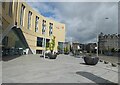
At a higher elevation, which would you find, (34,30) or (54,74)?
(34,30)

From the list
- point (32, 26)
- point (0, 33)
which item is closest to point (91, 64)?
point (0, 33)

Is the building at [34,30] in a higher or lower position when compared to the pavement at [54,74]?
higher

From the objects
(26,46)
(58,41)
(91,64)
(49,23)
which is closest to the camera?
(91,64)

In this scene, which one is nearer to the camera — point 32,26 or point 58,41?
point 32,26

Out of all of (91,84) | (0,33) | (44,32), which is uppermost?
(44,32)

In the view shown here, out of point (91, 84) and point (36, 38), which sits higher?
point (36, 38)

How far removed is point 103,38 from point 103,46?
14435mm

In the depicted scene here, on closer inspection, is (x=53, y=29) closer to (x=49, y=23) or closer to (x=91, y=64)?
(x=49, y=23)

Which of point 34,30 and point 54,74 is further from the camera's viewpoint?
point 34,30

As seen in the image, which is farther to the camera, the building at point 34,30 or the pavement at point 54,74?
the building at point 34,30

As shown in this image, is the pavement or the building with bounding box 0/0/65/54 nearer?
the pavement

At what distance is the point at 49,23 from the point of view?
7719 centimetres

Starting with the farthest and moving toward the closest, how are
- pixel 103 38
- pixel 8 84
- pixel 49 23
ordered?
1. pixel 103 38
2. pixel 49 23
3. pixel 8 84

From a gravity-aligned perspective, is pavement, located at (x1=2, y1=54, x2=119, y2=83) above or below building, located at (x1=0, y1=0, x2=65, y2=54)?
below
